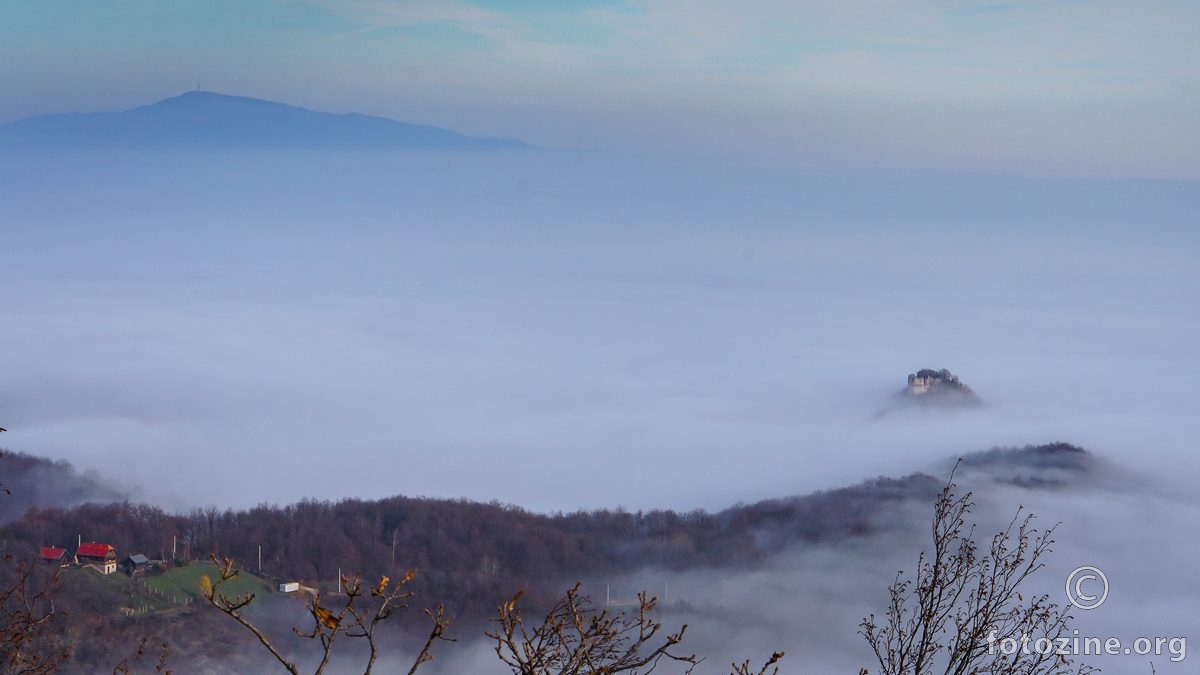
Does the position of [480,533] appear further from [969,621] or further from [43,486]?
[969,621]

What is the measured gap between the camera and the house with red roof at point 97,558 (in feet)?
76.2

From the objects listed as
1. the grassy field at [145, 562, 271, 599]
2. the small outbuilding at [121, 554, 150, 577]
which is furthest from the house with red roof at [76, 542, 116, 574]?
the grassy field at [145, 562, 271, 599]

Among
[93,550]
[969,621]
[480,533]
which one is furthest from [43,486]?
[969,621]

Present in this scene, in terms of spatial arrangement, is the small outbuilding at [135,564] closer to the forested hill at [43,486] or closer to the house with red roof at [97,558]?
the house with red roof at [97,558]

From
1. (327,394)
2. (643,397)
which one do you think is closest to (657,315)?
(643,397)

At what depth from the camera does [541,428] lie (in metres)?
99.8

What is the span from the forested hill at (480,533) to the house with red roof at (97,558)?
81.5 inches

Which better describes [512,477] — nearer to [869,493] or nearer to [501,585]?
[869,493]

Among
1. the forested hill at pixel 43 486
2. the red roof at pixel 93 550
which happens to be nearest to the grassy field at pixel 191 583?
the red roof at pixel 93 550

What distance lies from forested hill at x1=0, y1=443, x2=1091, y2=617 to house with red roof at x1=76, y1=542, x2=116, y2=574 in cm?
207

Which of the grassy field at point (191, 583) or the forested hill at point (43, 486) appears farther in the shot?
the forested hill at point (43, 486)

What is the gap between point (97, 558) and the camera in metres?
23.9

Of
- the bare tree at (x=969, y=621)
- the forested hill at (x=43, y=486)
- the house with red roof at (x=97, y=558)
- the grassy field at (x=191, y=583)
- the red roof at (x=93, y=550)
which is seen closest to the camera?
the bare tree at (x=969, y=621)

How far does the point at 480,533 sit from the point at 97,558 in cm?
1185
